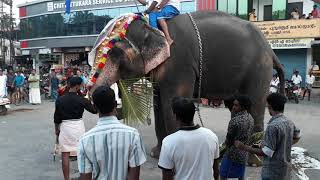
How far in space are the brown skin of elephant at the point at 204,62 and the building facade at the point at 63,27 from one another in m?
27.9

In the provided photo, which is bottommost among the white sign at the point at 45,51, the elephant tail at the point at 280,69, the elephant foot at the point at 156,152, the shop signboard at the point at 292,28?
the elephant foot at the point at 156,152

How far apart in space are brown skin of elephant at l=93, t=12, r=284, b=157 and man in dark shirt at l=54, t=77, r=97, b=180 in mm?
525

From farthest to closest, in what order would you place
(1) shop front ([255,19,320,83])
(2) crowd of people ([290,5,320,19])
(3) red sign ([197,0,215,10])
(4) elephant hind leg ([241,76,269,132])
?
(3) red sign ([197,0,215,10]), (2) crowd of people ([290,5,320,19]), (1) shop front ([255,19,320,83]), (4) elephant hind leg ([241,76,269,132])

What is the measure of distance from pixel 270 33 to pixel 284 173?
65.9 ft

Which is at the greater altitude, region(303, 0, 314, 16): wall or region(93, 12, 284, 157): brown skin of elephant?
region(303, 0, 314, 16): wall

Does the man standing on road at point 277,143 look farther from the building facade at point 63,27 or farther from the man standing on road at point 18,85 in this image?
the building facade at point 63,27

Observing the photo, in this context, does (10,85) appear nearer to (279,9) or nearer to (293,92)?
(293,92)

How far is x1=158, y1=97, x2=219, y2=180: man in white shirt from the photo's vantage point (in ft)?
9.95

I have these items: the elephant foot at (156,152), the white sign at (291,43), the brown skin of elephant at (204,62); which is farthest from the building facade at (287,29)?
the elephant foot at (156,152)

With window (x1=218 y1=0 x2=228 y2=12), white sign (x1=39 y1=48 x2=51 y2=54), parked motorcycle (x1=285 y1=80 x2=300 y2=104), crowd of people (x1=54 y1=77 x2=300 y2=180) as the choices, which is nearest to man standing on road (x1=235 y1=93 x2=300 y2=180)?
crowd of people (x1=54 y1=77 x2=300 y2=180)

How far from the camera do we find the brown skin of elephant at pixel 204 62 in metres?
5.64

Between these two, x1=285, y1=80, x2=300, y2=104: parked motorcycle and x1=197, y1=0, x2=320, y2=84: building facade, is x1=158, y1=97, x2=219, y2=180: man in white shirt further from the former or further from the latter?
x1=197, y1=0, x2=320, y2=84: building facade

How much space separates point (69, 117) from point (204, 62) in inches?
79.9

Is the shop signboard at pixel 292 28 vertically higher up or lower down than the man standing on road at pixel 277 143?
higher up
